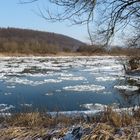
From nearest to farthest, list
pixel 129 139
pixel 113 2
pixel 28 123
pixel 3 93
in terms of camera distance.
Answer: pixel 129 139 → pixel 28 123 → pixel 113 2 → pixel 3 93

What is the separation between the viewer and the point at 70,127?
5500 millimetres

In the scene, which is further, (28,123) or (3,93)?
(3,93)

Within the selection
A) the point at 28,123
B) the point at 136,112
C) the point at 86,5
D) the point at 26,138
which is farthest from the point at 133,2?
the point at 26,138

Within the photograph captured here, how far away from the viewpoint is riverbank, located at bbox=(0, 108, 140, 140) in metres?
5.11

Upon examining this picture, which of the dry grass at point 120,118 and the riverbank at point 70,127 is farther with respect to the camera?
the dry grass at point 120,118

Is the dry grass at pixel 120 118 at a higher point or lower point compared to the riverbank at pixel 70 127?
higher

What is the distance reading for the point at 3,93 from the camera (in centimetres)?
1439

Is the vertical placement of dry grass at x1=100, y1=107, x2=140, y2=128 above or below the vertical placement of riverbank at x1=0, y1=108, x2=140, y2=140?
above

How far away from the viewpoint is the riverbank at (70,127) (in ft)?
16.8

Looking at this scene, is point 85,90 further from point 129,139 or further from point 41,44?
point 41,44

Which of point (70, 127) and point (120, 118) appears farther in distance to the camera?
point (120, 118)

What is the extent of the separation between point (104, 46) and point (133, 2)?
1.08 metres

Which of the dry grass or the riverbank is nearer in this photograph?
the riverbank

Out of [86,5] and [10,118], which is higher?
[86,5]
